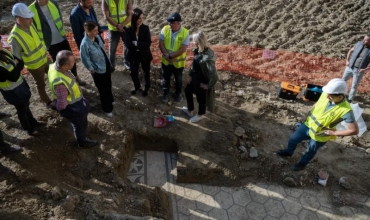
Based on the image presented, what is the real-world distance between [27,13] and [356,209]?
591 cm

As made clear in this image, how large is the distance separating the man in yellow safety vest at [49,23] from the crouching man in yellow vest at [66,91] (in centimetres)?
136

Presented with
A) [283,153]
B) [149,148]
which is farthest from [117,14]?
[283,153]

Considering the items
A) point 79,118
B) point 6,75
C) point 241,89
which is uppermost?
point 6,75

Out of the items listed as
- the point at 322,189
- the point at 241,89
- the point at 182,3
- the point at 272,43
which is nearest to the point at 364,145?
the point at 322,189

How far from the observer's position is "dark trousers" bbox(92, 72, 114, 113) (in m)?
5.28

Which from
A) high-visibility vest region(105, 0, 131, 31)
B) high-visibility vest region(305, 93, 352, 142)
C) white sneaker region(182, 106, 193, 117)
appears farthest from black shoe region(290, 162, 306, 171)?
high-visibility vest region(105, 0, 131, 31)

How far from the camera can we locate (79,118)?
4.71 meters

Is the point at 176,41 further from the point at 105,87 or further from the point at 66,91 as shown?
the point at 66,91

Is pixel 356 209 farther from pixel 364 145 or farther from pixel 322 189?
pixel 364 145

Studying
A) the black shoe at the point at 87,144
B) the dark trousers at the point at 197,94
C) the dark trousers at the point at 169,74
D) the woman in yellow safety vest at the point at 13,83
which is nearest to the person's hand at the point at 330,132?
the dark trousers at the point at 197,94

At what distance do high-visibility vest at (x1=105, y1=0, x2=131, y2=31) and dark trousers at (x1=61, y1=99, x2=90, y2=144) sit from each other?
2.24 meters

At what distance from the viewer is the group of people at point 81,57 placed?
14.5 ft

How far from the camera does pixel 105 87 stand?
547 centimetres

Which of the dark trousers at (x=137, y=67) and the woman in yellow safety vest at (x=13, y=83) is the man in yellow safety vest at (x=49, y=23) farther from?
the dark trousers at (x=137, y=67)
